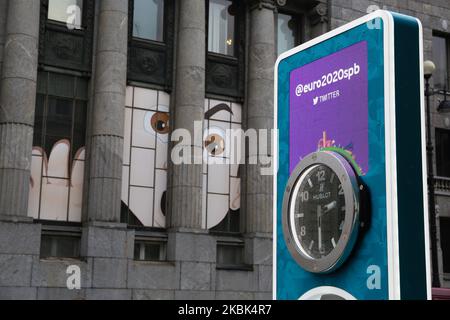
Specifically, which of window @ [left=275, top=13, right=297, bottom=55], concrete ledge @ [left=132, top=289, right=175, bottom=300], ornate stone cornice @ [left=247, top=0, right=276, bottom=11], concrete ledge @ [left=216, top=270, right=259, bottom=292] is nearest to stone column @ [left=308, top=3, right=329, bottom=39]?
window @ [left=275, top=13, right=297, bottom=55]

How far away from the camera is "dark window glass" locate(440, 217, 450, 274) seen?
27.7 metres

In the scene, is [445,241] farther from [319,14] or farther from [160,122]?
[160,122]

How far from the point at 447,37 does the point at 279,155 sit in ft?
85.8

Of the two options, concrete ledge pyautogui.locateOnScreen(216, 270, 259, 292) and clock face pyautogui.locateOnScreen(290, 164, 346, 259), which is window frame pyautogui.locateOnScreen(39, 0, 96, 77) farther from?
clock face pyautogui.locateOnScreen(290, 164, 346, 259)

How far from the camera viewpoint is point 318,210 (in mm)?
5984

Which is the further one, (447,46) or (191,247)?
(447,46)

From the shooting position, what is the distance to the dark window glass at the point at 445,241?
27.7m

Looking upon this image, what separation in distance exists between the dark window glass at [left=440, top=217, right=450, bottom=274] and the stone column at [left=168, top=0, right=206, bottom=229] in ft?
39.0

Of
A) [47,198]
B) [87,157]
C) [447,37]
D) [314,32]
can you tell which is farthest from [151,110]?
[447,37]

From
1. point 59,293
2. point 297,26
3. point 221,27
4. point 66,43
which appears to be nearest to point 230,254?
point 59,293

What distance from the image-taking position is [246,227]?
23109mm

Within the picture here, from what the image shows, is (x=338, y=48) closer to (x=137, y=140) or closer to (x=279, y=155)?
(x=279, y=155)

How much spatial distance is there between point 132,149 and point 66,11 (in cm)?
516

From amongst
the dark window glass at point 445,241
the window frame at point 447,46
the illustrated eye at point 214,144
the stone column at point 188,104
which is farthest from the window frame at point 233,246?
the window frame at point 447,46
